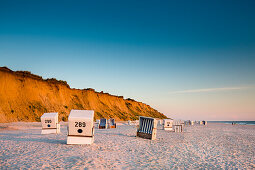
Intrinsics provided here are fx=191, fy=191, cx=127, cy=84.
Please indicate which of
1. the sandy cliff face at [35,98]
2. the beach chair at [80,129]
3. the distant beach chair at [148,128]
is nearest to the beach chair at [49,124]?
the beach chair at [80,129]

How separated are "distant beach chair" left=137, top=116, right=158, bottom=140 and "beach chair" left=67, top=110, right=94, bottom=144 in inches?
166

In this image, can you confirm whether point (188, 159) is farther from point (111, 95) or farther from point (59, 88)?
point (111, 95)

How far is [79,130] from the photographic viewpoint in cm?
882

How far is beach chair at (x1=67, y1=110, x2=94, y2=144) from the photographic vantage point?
866cm

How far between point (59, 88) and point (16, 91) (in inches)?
399

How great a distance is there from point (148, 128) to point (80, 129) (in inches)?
186

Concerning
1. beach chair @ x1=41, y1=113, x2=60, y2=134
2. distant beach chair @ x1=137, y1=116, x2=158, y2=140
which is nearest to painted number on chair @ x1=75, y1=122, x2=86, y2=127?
distant beach chair @ x1=137, y1=116, x2=158, y2=140

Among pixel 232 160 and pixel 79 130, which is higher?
pixel 79 130

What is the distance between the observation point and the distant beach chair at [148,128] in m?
11.6

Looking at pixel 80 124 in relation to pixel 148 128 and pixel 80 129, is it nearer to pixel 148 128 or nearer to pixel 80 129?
pixel 80 129

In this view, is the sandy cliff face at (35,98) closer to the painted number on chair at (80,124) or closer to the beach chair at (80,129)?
the beach chair at (80,129)

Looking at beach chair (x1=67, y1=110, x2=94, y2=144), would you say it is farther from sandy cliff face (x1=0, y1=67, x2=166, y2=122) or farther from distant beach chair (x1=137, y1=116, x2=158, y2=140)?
sandy cliff face (x1=0, y1=67, x2=166, y2=122)

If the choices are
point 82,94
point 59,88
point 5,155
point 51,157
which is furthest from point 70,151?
point 82,94

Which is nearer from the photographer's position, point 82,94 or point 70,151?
point 70,151
